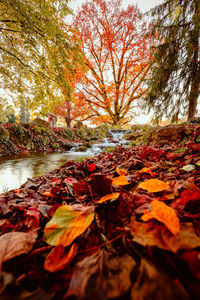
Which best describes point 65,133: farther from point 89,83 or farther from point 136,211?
point 136,211

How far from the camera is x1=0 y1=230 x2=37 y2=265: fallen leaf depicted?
420 mm

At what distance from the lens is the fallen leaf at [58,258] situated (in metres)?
0.40

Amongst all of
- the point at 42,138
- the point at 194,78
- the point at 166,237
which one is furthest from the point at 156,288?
the point at 42,138

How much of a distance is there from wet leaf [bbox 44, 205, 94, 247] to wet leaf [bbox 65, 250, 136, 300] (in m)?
0.09

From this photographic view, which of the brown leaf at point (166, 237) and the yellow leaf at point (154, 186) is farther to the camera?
the yellow leaf at point (154, 186)

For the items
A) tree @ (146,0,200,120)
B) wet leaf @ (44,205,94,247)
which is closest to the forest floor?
wet leaf @ (44,205,94,247)

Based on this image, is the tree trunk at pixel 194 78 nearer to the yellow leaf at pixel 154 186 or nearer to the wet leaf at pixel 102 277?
the yellow leaf at pixel 154 186

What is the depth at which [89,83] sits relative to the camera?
13.1m

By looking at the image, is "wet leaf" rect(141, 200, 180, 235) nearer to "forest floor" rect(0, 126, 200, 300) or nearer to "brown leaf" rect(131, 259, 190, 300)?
"forest floor" rect(0, 126, 200, 300)

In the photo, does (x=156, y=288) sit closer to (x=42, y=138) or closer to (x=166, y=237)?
(x=166, y=237)

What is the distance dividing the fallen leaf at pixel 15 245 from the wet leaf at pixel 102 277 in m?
0.21

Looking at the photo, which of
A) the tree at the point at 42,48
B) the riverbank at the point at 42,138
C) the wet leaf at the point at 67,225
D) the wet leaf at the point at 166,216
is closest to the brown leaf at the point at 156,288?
the wet leaf at the point at 166,216

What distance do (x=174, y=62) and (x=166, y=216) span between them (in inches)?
253

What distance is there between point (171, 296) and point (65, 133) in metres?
10.5
